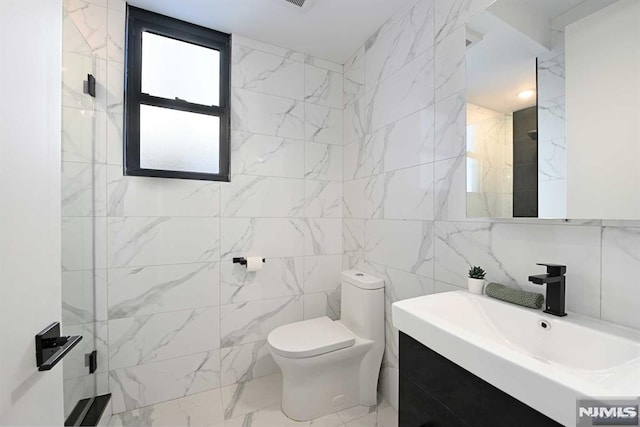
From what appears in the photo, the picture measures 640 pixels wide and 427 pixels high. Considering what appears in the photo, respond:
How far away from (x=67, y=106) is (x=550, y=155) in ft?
7.20

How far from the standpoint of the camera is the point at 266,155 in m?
2.04

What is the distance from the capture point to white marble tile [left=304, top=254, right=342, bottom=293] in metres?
2.17

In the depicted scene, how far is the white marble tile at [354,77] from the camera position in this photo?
205cm

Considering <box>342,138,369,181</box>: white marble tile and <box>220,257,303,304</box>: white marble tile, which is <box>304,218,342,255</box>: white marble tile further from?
<box>342,138,369,181</box>: white marble tile

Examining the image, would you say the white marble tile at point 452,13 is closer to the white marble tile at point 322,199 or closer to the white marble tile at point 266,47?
the white marble tile at point 266,47

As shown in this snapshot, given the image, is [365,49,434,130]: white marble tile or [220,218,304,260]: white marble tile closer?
[365,49,434,130]: white marble tile

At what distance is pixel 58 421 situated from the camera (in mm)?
757

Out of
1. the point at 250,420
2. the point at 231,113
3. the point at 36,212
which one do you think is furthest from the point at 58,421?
the point at 231,113

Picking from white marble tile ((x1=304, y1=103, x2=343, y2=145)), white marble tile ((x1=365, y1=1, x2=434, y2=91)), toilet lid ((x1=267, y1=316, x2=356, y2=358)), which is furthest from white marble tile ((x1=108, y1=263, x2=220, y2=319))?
white marble tile ((x1=365, y1=1, x2=434, y2=91))

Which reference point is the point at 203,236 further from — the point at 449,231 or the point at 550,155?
the point at 550,155

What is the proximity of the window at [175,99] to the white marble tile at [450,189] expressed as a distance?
1.44 metres

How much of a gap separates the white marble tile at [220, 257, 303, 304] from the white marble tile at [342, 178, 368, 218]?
58 centimetres
